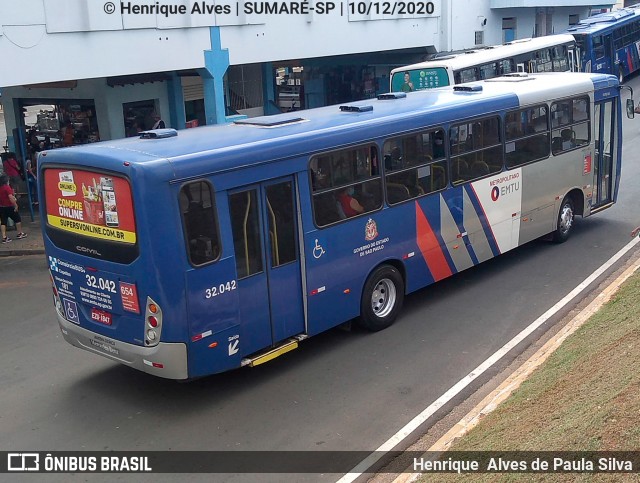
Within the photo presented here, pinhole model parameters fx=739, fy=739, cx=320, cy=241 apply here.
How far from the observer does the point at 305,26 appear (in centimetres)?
2050

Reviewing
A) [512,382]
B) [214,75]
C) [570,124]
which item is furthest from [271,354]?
[214,75]

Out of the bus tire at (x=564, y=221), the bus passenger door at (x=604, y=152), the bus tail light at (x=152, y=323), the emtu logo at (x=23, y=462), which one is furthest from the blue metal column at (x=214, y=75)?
the emtu logo at (x=23, y=462)

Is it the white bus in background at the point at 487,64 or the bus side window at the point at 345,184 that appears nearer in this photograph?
the bus side window at the point at 345,184

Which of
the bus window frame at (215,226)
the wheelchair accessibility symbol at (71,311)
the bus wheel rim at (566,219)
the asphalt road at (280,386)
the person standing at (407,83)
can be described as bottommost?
the asphalt road at (280,386)

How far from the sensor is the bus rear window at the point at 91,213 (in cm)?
742

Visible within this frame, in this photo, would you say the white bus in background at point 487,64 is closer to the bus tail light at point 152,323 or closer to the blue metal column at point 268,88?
the blue metal column at point 268,88

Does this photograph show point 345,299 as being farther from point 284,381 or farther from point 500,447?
point 500,447

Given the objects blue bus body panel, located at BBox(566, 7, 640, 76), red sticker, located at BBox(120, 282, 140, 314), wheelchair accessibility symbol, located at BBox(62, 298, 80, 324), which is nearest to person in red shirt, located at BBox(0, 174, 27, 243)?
wheelchair accessibility symbol, located at BBox(62, 298, 80, 324)

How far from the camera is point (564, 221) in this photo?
13469 mm

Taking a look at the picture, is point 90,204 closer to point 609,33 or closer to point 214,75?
point 214,75

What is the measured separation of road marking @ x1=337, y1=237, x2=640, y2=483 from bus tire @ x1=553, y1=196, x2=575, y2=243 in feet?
4.40

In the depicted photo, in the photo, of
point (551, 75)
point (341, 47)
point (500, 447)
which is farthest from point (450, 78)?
point (500, 447)

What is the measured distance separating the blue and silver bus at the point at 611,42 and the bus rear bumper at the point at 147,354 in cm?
2641

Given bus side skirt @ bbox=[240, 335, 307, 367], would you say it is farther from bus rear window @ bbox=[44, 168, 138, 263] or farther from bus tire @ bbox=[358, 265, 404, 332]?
bus rear window @ bbox=[44, 168, 138, 263]
